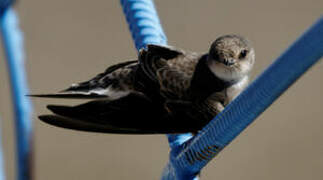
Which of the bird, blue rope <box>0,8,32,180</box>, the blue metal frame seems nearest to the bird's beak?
the bird

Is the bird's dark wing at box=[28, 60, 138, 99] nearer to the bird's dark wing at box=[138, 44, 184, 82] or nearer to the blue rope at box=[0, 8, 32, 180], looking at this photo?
the bird's dark wing at box=[138, 44, 184, 82]

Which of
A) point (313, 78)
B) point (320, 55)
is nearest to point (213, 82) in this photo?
point (320, 55)

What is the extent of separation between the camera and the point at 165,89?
156 centimetres

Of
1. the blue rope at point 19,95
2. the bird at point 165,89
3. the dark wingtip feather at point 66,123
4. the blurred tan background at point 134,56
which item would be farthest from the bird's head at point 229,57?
the blurred tan background at point 134,56

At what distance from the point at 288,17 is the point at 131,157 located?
4.04 ft

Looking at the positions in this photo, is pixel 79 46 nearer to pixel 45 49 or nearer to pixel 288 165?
pixel 45 49

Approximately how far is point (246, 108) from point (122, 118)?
55 centimetres

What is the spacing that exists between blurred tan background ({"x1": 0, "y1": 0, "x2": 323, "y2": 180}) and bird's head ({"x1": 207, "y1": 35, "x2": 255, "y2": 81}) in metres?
1.65

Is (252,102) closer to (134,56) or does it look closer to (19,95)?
(19,95)

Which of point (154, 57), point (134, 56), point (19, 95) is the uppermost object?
point (154, 57)

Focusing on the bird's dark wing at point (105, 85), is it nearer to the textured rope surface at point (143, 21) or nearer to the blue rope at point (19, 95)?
the textured rope surface at point (143, 21)

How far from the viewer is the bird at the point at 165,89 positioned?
1.47 m

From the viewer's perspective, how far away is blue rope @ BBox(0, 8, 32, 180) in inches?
72.3

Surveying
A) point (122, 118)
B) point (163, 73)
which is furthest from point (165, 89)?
point (122, 118)
